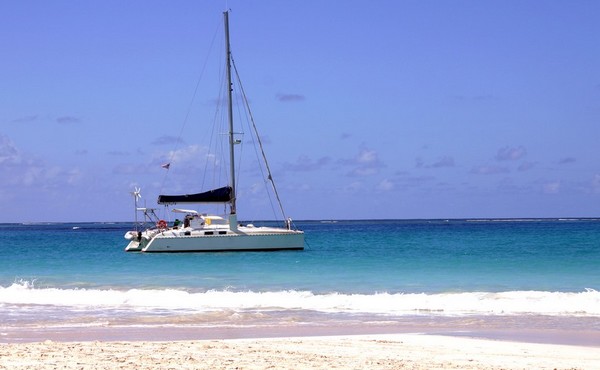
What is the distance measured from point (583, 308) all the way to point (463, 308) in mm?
2786

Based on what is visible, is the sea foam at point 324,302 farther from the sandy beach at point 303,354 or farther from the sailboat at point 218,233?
the sailboat at point 218,233

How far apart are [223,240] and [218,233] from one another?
0.47 meters

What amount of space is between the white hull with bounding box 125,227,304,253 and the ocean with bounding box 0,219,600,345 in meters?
0.75

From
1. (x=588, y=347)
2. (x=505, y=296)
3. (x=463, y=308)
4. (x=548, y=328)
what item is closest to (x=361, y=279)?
(x=505, y=296)

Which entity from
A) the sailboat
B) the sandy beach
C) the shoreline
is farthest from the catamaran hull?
the sandy beach

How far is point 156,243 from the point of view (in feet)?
145

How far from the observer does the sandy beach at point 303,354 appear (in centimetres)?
1122

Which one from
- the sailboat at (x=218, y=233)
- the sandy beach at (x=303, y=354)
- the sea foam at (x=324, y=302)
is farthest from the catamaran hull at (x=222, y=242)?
the sandy beach at (x=303, y=354)

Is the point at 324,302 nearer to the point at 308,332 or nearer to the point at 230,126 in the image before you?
the point at 308,332

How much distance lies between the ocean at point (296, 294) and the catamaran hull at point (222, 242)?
72 cm

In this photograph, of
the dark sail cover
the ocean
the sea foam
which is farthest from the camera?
the dark sail cover

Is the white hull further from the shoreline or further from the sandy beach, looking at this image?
the sandy beach

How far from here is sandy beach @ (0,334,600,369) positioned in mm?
11219

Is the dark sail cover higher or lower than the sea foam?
higher
